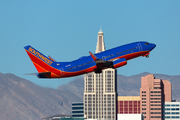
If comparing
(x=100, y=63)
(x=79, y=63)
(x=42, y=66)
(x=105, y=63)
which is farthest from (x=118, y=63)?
(x=42, y=66)

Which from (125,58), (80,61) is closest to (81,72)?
(80,61)

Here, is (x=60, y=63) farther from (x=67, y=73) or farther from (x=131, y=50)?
(x=131, y=50)

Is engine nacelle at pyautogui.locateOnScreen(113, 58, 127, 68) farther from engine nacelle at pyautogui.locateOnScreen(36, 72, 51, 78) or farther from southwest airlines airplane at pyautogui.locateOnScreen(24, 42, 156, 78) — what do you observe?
engine nacelle at pyautogui.locateOnScreen(36, 72, 51, 78)

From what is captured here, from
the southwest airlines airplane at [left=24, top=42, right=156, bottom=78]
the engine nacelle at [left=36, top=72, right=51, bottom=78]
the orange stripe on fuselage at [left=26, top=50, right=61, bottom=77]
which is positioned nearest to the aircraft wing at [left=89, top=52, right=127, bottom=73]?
the southwest airlines airplane at [left=24, top=42, right=156, bottom=78]

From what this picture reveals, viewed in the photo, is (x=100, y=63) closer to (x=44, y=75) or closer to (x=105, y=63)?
(x=105, y=63)

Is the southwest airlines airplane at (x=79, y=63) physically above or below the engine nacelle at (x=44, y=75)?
above

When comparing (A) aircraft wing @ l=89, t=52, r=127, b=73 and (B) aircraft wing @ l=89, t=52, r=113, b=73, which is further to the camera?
(A) aircraft wing @ l=89, t=52, r=127, b=73

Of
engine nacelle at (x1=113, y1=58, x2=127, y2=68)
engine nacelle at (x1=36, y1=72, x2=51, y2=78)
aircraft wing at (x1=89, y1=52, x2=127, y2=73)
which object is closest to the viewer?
engine nacelle at (x1=36, y1=72, x2=51, y2=78)

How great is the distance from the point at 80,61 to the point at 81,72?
11.8 ft

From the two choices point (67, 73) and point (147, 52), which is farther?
point (147, 52)

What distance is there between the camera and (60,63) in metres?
177

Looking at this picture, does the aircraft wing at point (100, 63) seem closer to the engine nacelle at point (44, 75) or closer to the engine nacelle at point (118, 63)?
the engine nacelle at point (118, 63)

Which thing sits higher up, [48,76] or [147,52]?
[147,52]

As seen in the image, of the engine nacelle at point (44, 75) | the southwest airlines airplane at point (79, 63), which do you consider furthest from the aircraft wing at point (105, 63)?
the engine nacelle at point (44, 75)
